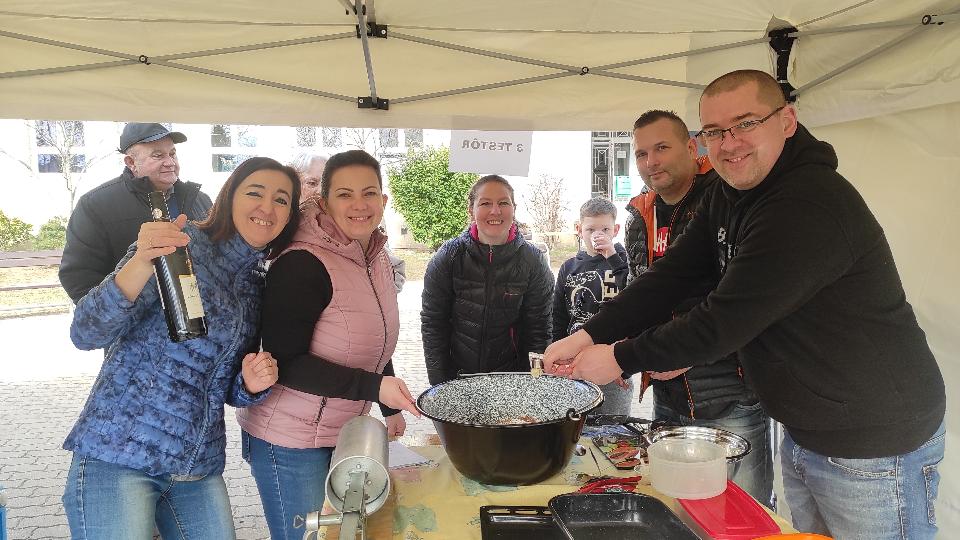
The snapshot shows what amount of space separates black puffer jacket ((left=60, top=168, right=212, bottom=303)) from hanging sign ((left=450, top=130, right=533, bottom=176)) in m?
1.44

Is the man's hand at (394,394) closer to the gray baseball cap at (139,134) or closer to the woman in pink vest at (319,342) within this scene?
the woman in pink vest at (319,342)

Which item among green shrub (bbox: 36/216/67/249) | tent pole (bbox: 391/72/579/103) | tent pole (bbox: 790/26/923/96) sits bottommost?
green shrub (bbox: 36/216/67/249)

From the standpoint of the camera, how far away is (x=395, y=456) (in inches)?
64.8

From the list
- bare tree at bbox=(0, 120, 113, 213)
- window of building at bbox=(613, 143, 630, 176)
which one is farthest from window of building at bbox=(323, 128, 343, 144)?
window of building at bbox=(613, 143, 630, 176)

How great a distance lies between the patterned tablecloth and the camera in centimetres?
126

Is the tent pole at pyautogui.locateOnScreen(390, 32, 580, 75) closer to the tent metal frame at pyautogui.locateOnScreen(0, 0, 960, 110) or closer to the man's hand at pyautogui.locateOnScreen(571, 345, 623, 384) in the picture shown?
the tent metal frame at pyautogui.locateOnScreen(0, 0, 960, 110)

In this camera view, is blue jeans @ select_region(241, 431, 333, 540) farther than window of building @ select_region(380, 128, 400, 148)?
No

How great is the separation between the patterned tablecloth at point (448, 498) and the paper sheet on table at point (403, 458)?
3 cm

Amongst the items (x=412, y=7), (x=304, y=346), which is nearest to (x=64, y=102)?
(x=412, y=7)

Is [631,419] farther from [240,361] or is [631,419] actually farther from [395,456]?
[240,361]

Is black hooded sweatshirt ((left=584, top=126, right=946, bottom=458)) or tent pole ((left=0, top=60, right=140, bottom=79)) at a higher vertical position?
tent pole ((left=0, top=60, right=140, bottom=79))

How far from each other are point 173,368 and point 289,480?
1.45 feet

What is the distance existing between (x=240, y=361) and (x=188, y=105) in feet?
4.55

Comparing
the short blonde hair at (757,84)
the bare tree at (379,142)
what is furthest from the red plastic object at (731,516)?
the bare tree at (379,142)
